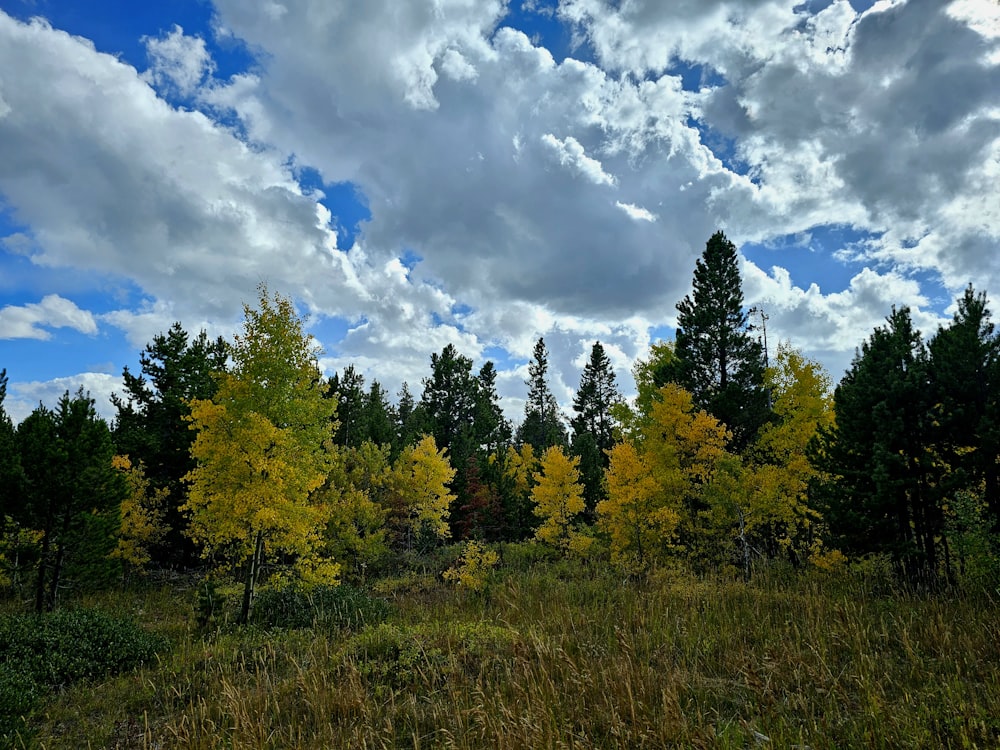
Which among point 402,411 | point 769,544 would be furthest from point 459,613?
point 402,411

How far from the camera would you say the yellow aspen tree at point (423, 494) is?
29781 millimetres

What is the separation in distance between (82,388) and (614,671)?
38.4m

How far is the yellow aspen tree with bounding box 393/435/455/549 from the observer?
29.8 meters

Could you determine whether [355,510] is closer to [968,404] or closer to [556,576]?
[556,576]

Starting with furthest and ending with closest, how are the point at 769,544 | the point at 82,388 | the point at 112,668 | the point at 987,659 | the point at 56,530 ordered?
the point at 82,388, the point at 769,544, the point at 56,530, the point at 112,668, the point at 987,659

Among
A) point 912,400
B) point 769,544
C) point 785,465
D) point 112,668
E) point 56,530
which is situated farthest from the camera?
point 769,544

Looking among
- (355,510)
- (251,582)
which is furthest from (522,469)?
(251,582)

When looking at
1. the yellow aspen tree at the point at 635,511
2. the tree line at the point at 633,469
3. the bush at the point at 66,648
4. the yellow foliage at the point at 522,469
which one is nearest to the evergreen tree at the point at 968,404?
the tree line at the point at 633,469

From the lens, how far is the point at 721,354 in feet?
78.2

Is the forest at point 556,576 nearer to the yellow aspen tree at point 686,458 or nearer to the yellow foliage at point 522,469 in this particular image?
the yellow aspen tree at point 686,458

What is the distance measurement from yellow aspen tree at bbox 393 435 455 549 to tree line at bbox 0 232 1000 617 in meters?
0.13

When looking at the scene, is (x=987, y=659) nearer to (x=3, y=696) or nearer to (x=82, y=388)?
(x=3, y=696)

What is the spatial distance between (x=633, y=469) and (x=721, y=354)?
8.75m

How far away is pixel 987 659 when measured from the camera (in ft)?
22.5
